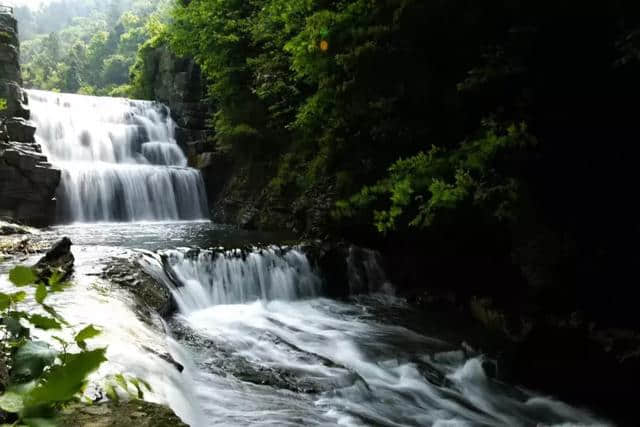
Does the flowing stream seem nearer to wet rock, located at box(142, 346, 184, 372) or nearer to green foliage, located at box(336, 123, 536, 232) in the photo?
wet rock, located at box(142, 346, 184, 372)

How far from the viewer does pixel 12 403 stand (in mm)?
1192

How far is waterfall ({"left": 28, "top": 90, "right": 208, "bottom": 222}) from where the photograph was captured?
15.4 meters

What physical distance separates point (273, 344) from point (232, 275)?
250 centimetres

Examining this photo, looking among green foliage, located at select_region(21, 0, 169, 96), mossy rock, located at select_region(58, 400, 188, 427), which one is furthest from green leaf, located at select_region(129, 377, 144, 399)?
green foliage, located at select_region(21, 0, 169, 96)

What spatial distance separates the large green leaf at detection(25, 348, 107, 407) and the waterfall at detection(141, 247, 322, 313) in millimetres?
6838

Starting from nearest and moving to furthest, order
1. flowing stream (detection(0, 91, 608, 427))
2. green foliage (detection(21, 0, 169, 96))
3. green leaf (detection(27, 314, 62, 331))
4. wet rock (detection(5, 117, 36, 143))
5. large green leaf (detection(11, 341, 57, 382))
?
large green leaf (detection(11, 341, 57, 382)), green leaf (detection(27, 314, 62, 331)), flowing stream (detection(0, 91, 608, 427)), wet rock (detection(5, 117, 36, 143)), green foliage (detection(21, 0, 169, 96))

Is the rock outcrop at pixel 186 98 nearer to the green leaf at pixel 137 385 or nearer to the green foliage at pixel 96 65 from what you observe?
the green leaf at pixel 137 385

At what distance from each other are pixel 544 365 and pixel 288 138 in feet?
34.3

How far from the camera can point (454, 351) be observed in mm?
6758

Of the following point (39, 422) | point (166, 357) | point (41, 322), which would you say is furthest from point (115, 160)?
point (39, 422)

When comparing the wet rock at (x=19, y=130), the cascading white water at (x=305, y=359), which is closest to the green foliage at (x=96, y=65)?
the wet rock at (x=19, y=130)

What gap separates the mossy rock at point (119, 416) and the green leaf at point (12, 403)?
83cm

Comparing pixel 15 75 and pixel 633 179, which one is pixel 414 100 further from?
pixel 15 75

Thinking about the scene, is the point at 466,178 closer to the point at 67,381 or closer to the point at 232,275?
the point at 232,275
